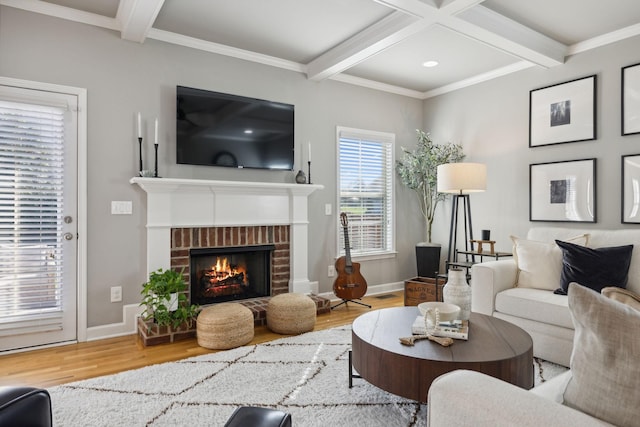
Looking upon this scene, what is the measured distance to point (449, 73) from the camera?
14.9 feet

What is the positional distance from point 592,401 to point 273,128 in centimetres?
355

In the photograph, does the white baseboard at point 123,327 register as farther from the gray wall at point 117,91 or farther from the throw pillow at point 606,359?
the throw pillow at point 606,359

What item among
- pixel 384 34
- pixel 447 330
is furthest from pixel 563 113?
pixel 447 330

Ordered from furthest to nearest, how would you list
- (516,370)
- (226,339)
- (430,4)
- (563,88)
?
1. (563,88)
2. (226,339)
3. (430,4)
4. (516,370)

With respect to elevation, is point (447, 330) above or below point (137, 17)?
below

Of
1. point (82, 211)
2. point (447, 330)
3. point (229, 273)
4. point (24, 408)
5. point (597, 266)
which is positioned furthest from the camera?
point (229, 273)

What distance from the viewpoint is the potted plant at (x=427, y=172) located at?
4.74 m

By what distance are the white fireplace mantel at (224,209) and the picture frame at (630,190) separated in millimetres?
2749

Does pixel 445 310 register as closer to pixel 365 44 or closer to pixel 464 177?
pixel 464 177

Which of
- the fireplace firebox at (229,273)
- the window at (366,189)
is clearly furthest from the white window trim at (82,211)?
the window at (366,189)

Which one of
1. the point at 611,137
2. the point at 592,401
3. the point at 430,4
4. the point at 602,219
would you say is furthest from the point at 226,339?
the point at 611,137

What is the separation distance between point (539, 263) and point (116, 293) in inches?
134

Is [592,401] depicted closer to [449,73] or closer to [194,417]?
[194,417]

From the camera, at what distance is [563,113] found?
3.86 meters
